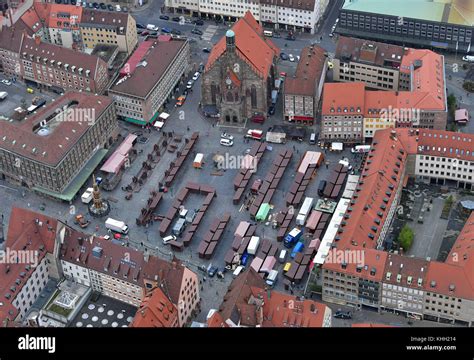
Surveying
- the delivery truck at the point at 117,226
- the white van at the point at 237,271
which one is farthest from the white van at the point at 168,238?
the white van at the point at 237,271

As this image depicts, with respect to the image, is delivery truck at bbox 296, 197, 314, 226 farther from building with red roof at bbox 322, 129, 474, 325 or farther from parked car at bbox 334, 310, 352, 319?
parked car at bbox 334, 310, 352, 319

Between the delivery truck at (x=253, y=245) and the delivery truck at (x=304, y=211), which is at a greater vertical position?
the delivery truck at (x=304, y=211)

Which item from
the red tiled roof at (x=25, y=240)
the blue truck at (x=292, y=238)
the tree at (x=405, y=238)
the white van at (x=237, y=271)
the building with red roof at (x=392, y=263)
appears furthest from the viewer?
the blue truck at (x=292, y=238)

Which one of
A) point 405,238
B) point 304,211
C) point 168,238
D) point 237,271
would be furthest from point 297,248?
point 168,238

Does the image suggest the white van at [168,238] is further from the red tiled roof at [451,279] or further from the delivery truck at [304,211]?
the red tiled roof at [451,279]

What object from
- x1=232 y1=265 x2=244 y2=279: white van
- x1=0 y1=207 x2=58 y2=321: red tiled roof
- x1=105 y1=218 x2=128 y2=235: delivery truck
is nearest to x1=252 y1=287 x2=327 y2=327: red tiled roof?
x1=232 y1=265 x2=244 y2=279: white van
